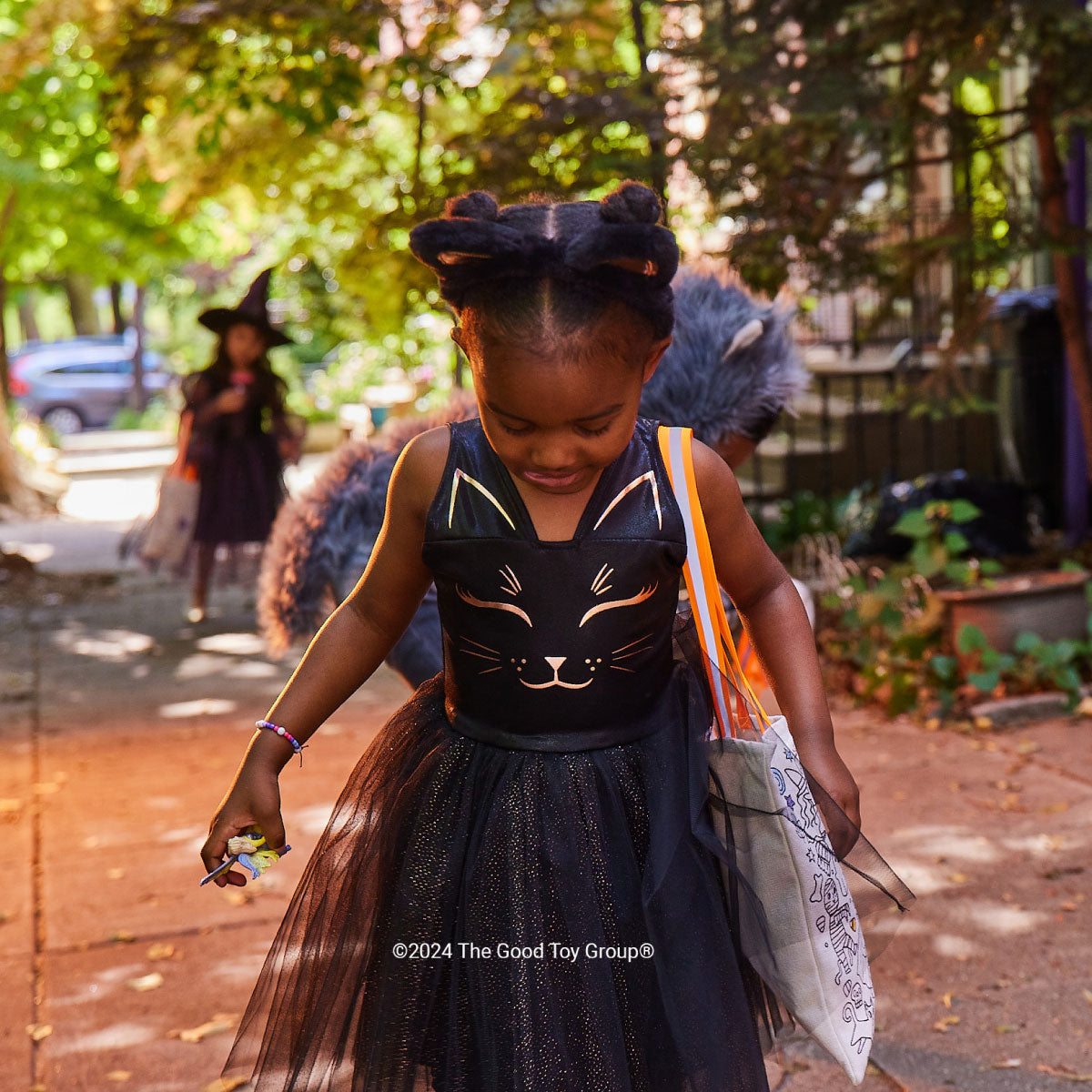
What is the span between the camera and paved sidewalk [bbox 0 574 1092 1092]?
3166 mm

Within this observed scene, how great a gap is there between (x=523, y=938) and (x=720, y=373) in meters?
1.60

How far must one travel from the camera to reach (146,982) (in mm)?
3598

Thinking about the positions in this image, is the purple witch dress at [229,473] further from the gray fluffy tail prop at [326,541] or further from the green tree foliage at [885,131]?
the gray fluffy tail prop at [326,541]

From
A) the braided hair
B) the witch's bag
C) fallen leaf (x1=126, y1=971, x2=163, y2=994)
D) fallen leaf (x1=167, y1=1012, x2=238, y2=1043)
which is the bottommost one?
fallen leaf (x1=167, y1=1012, x2=238, y2=1043)

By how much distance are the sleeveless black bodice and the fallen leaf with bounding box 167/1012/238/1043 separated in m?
1.58

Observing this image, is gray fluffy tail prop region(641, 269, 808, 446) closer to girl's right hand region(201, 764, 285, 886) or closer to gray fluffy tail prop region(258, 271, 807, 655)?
gray fluffy tail prop region(258, 271, 807, 655)

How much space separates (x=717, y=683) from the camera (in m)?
2.15

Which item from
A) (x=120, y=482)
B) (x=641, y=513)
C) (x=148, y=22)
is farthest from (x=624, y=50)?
(x=120, y=482)

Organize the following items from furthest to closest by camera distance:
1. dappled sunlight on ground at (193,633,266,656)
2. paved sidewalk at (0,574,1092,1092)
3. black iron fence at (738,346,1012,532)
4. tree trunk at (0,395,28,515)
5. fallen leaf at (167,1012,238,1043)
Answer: tree trunk at (0,395,28,515), black iron fence at (738,346,1012,532), dappled sunlight on ground at (193,633,266,656), fallen leaf at (167,1012,238,1043), paved sidewalk at (0,574,1092,1092)

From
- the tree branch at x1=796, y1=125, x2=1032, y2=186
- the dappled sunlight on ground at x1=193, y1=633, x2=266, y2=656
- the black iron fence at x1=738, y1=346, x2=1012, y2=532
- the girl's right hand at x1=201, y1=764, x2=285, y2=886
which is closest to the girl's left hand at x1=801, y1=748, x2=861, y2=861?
the girl's right hand at x1=201, y1=764, x2=285, y2=886

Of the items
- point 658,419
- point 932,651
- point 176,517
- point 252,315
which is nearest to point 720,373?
point 658,419

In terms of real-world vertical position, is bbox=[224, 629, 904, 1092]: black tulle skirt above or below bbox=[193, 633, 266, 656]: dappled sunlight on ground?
above

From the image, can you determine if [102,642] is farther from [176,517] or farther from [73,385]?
[73,385]

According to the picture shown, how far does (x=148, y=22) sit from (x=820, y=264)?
3.30 meters
